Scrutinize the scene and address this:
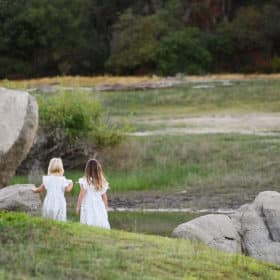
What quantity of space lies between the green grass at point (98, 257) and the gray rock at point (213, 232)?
2609 millimetres

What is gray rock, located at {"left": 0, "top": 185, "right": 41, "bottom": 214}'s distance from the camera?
1650 centimetres

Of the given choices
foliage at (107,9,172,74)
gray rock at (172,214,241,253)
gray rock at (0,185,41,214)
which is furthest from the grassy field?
foliage at (107,9,172,74)

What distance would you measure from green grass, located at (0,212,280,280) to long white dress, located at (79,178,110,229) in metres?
3.04

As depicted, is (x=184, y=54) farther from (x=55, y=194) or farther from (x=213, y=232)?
(x=213, y=232)

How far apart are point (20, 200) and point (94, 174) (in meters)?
2.97

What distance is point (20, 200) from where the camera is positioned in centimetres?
1680

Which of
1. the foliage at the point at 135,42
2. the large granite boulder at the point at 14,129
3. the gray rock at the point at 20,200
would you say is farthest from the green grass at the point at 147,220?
the foliage at the point at 135,42

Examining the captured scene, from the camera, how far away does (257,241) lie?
14.4 meters

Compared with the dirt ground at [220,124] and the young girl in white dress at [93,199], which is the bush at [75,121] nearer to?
the dirt ground at [220,124]

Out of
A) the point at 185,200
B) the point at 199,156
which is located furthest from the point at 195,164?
the point at 185,200

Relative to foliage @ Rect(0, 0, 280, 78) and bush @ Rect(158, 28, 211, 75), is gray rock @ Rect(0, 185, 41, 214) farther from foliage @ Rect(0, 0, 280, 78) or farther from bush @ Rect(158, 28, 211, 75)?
bush @ Rect(158, 28, 211, 75)

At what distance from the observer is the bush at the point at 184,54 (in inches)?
2357

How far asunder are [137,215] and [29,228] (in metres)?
11.1

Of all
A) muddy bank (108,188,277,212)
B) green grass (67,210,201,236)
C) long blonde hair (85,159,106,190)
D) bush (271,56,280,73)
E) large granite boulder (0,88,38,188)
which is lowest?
green grass (67,210,201,236)
